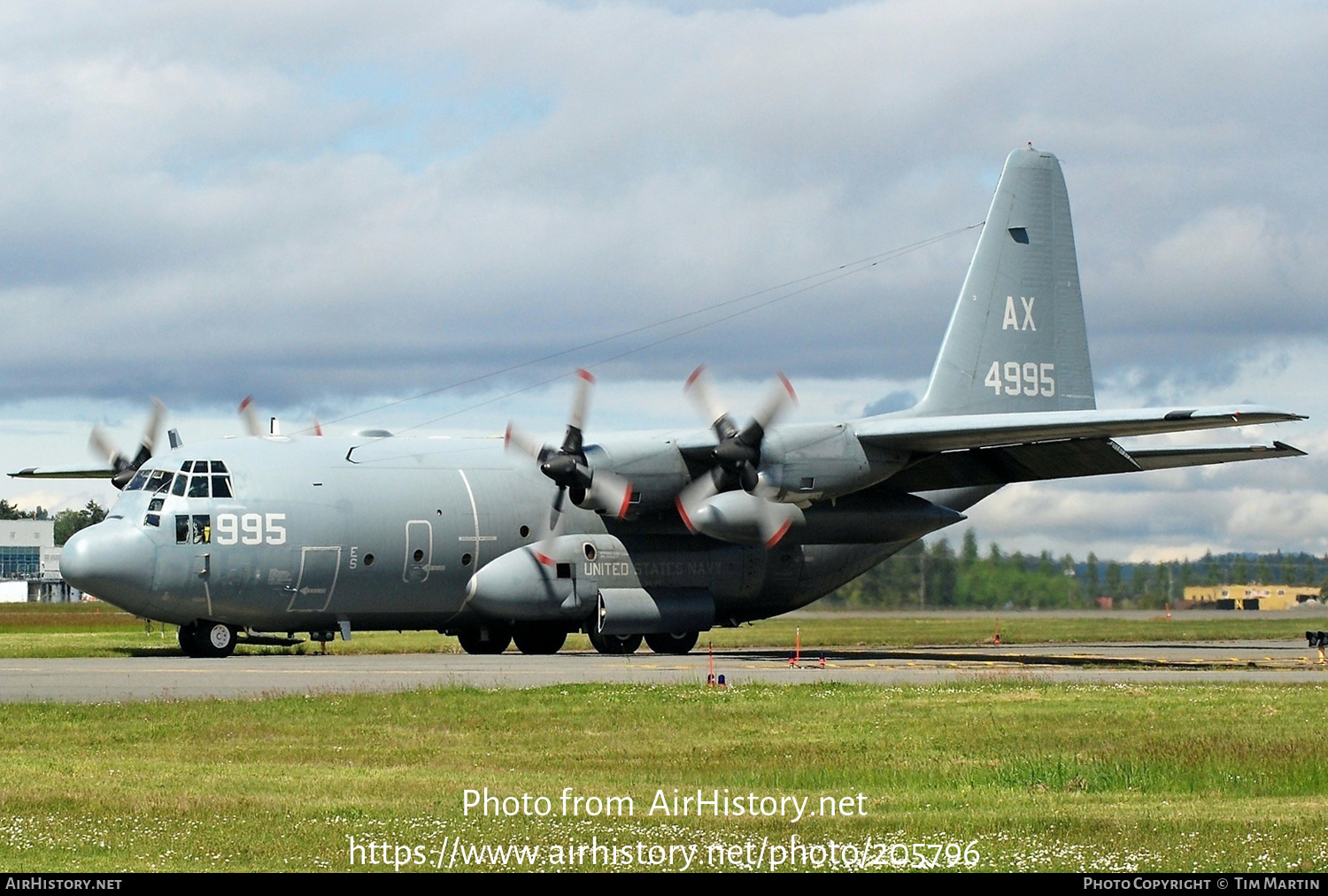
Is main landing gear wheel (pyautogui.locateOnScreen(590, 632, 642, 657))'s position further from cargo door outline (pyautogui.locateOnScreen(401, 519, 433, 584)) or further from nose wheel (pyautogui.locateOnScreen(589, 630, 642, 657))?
cargo door outline (pyautogui.locateOnScreen(401, 519, 433, 584))

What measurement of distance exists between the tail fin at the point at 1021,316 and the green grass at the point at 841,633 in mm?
7235

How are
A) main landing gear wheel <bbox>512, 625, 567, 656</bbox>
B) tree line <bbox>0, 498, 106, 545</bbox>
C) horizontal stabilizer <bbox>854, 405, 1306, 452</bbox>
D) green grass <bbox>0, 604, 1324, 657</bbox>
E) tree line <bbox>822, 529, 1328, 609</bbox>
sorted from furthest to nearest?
tree line <bbox>0, 498, 106, 545</bbox>, tree line <bbox>822, 529, 1328, 609</bbox>, green grass <bbox>0, 604, 1324, 657</bbox>, main landing gear wheel <bbox>512, 625, 567, 656</bbox>, horizontal stabilizer <bbox>854, 405, 1306, 452</bbox>

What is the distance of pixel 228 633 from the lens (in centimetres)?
3158

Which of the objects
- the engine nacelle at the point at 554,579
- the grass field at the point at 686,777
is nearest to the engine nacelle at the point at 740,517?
the engine nacelle at the point at 554,579

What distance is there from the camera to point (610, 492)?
102 ft

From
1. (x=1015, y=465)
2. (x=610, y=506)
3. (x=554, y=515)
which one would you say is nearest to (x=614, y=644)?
(x=554, y=515)

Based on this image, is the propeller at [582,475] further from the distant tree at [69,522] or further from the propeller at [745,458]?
the distant tree at [69,522]

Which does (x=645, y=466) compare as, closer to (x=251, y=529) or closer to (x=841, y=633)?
(x=251, y=529)

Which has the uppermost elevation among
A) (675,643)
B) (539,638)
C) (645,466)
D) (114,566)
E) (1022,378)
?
(1022,378)

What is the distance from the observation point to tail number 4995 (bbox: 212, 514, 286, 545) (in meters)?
30.0

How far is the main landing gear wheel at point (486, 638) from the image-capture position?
34.7 metres

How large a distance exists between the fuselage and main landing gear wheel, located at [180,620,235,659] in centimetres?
50

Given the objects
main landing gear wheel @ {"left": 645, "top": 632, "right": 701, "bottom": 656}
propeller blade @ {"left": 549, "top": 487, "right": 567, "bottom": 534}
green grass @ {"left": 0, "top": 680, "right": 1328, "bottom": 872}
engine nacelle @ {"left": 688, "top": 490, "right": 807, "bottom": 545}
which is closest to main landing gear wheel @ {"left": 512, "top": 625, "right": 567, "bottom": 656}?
main landing gear wheel @ {"left": 645, "top": 632, "right": 701, "bottom": 656}

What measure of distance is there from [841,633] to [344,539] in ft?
58.8
